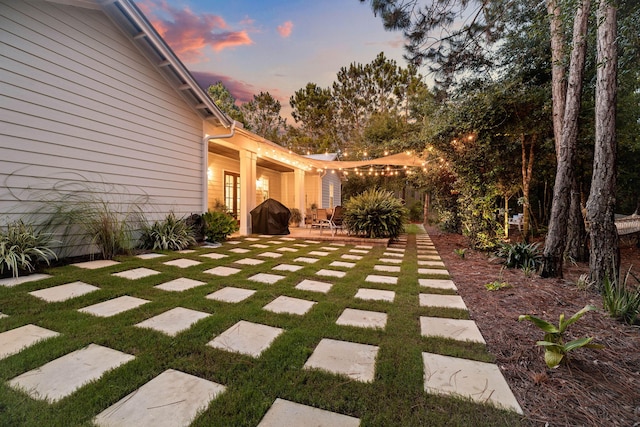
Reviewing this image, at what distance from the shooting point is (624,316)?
205 centimetres

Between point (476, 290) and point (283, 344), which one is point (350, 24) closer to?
point (476, 290)

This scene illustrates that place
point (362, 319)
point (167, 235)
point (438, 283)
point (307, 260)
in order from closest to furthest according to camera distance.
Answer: point (362, 319)
point (438, 283)
point (307, 260)
point (167, 235)

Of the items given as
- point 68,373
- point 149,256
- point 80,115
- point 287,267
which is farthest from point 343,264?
point 80,115

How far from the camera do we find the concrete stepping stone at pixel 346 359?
56.4 inches

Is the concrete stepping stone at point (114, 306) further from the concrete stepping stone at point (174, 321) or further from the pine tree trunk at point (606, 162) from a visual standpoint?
the pine tree trunk at point (606, 162)

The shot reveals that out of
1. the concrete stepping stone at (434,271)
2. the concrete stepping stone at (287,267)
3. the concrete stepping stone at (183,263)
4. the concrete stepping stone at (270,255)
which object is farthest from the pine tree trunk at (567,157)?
the concrete stepping stone at (183,263)

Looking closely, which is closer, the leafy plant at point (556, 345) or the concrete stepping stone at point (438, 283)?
the leafy plant at point (556, 345)

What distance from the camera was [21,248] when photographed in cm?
307

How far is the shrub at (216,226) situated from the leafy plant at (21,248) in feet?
8.50

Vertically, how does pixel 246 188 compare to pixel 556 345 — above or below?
above

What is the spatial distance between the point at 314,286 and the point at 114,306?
5.98ft

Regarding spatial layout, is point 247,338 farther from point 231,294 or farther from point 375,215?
point 375,215

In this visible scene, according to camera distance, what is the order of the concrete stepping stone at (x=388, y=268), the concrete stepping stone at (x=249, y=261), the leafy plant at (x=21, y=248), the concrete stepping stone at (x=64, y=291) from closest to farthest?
1. the concrete stepping stone at (x=64, y=291)
2. the leafy plant at (x=21, y=248)
3. the concrete stepping stone at (x=388, y=268)
4. the concrete stepping stone at (x=249, y=261)

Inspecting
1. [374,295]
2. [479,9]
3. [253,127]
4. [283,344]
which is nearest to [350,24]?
[479,9]
